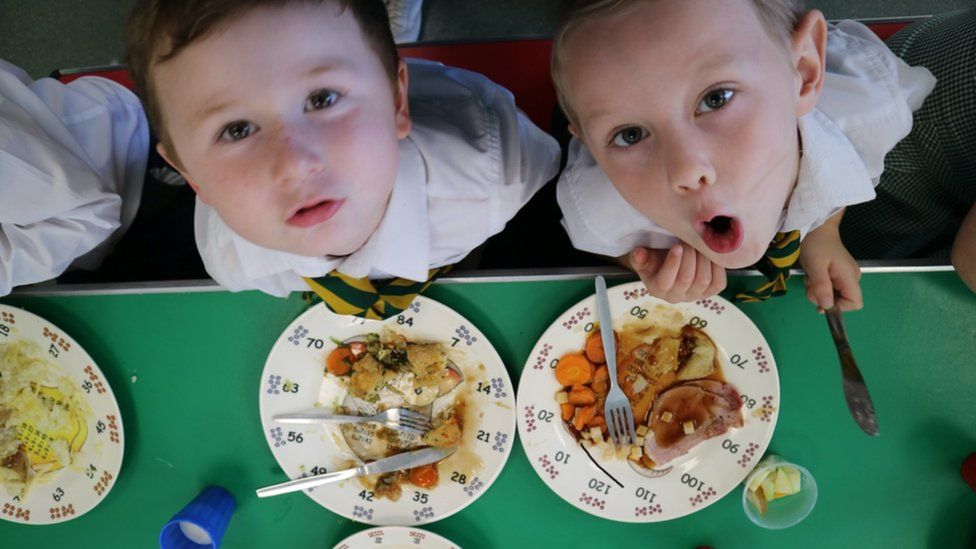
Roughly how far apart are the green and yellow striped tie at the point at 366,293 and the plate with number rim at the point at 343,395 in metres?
0.03

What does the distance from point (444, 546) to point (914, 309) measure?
2.81 ft

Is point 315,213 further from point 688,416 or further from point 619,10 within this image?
point 688,416

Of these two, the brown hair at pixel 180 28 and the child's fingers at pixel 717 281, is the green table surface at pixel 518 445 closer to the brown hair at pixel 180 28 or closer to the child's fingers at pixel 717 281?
the child's fingers at pixel 717 281

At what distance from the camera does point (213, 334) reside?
109cm

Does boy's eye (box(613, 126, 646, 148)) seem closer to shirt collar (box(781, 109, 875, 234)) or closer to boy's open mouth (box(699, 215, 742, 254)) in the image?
boy's open mouth (box(699, 215, 742, 254))

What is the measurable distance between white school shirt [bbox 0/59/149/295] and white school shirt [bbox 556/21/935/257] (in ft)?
2.42

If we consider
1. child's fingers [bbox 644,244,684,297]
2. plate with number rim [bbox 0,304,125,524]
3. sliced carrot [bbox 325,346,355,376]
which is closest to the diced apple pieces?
child's fingers [bbox 644,244,684,297]

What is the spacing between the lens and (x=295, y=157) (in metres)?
0.71

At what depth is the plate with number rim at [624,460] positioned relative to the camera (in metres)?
1.02

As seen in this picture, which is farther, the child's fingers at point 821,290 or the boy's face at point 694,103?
the child's fingers at point 821,290

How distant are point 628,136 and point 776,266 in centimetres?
37

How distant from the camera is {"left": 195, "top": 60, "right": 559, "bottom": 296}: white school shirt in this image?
917 millimetres

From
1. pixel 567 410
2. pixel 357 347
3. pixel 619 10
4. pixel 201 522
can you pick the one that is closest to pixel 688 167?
pixel 619 10

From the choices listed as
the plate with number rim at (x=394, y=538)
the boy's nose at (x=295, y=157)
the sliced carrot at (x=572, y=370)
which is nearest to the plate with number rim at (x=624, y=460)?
the sliced carrot at (x=572, y=370)
